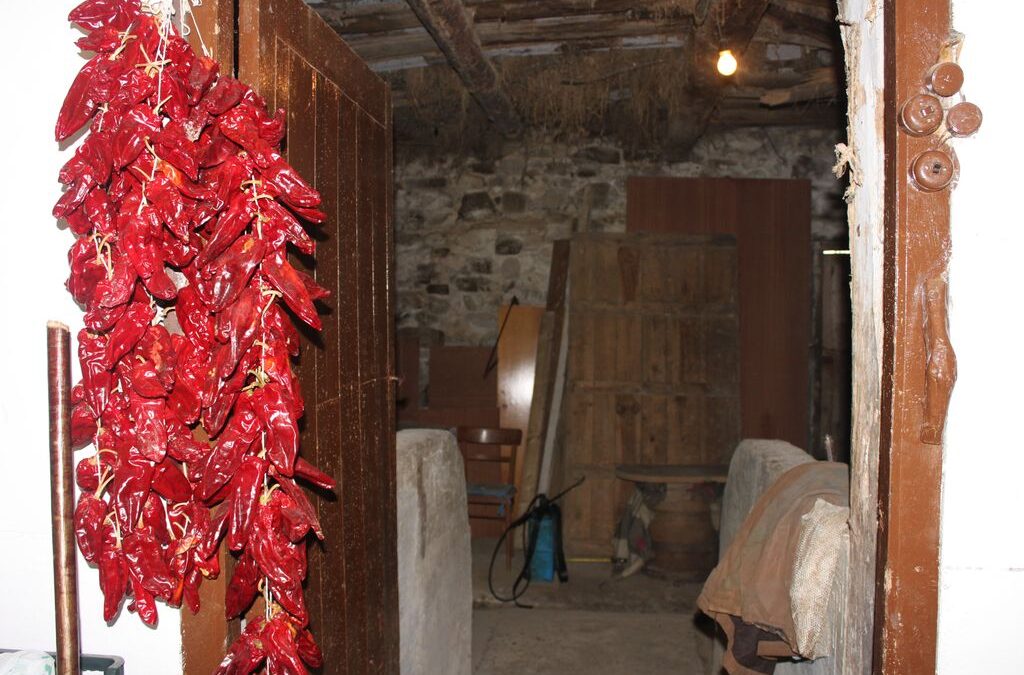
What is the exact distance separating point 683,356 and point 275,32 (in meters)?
3.95

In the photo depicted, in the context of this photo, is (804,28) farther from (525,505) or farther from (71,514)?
(71,514)

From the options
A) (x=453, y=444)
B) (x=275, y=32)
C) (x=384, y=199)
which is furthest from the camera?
(x=453, y=444)

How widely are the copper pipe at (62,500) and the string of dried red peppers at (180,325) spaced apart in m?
0.11

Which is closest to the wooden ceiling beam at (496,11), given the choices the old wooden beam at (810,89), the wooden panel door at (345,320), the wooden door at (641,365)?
the old wooden beam at (810,89)

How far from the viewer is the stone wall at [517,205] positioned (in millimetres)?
5355

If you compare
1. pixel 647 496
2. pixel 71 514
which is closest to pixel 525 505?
pixel 647 496

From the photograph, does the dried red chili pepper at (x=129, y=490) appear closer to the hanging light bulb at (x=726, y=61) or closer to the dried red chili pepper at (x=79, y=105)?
the dried red chili pepper at (x=79, y=105)

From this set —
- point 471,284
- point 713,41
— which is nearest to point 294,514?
point 713,41

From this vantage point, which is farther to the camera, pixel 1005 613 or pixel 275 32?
pixel 275 32

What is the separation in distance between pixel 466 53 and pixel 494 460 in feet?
8.40

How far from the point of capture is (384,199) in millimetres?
2139

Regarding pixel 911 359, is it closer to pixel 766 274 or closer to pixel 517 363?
pixel 517 363

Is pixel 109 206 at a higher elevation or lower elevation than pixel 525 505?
higher

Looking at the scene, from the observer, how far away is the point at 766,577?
1.86 metres
